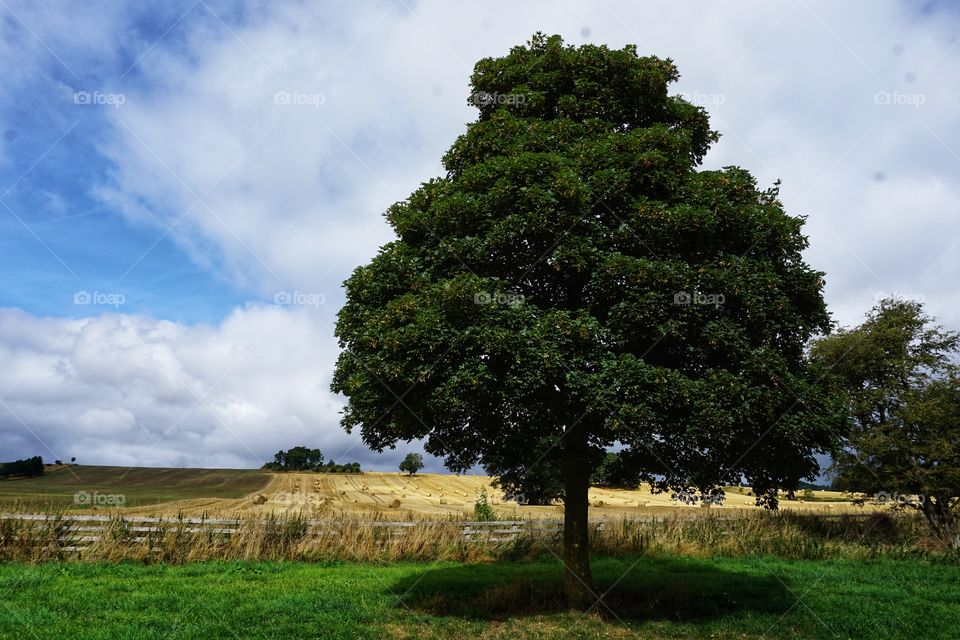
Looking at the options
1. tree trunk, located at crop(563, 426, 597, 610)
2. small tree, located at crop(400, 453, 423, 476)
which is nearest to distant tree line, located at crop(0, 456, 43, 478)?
small tree, located at crop(400, 453, 423, 476)

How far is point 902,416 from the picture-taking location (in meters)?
29.4

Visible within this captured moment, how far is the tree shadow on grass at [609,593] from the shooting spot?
13.5 metres

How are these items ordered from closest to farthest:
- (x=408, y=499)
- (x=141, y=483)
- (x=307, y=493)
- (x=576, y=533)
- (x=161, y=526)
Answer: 1. (x=576, y=533)
2. (x=161, y=526)
3. (x=408, y=499)
4. (x=307, y=493)
5. (x=141, y=483)

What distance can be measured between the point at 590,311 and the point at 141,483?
189ft

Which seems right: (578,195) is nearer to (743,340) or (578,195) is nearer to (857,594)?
(743,340)

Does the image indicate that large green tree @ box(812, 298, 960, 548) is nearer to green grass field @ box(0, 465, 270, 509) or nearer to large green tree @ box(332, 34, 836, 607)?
large green tree @ box(332, 34, 836, 607)

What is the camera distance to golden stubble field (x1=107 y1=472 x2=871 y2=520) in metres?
40.9

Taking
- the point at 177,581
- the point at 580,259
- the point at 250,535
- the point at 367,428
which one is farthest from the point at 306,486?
the point at 580,259

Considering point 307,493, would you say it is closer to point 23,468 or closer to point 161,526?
point 23,468

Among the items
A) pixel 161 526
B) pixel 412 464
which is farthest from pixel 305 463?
pixel 161 526

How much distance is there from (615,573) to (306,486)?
46.3m

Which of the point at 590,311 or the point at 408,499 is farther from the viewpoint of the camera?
the point at 408,499

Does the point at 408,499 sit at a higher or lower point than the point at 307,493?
lower

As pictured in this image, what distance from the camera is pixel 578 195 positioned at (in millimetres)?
12031
